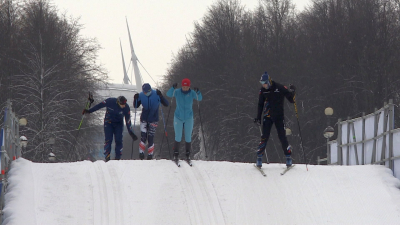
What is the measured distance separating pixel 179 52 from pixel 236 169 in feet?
135

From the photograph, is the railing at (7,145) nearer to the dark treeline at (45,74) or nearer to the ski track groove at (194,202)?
the ski track groove at (194,202)

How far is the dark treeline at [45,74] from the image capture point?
31.2 m

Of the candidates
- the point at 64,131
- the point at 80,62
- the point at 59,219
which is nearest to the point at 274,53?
the point at 80,62

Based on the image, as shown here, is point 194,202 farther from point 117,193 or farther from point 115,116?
point 115,116

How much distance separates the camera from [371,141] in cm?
1423

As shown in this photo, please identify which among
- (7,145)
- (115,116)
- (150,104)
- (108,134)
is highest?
(150,104)

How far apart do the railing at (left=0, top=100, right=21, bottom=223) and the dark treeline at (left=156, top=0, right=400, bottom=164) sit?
65.4ft

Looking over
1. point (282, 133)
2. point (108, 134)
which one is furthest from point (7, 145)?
point (282, 133)

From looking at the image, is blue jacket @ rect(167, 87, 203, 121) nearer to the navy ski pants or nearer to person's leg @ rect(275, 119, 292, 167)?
the navy ski pants

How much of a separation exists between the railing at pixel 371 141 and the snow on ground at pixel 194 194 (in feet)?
1.31

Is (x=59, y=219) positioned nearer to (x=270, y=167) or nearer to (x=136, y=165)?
(x=136, y=165)

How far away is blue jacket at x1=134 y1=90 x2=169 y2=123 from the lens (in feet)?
48.3

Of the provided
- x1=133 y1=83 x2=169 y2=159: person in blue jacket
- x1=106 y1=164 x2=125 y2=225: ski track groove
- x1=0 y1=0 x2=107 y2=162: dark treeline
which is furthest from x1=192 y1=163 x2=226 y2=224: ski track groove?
x1=0 y1=0 x2=107 y2=162: dark treeline

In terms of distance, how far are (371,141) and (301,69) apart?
2430 centimetres
